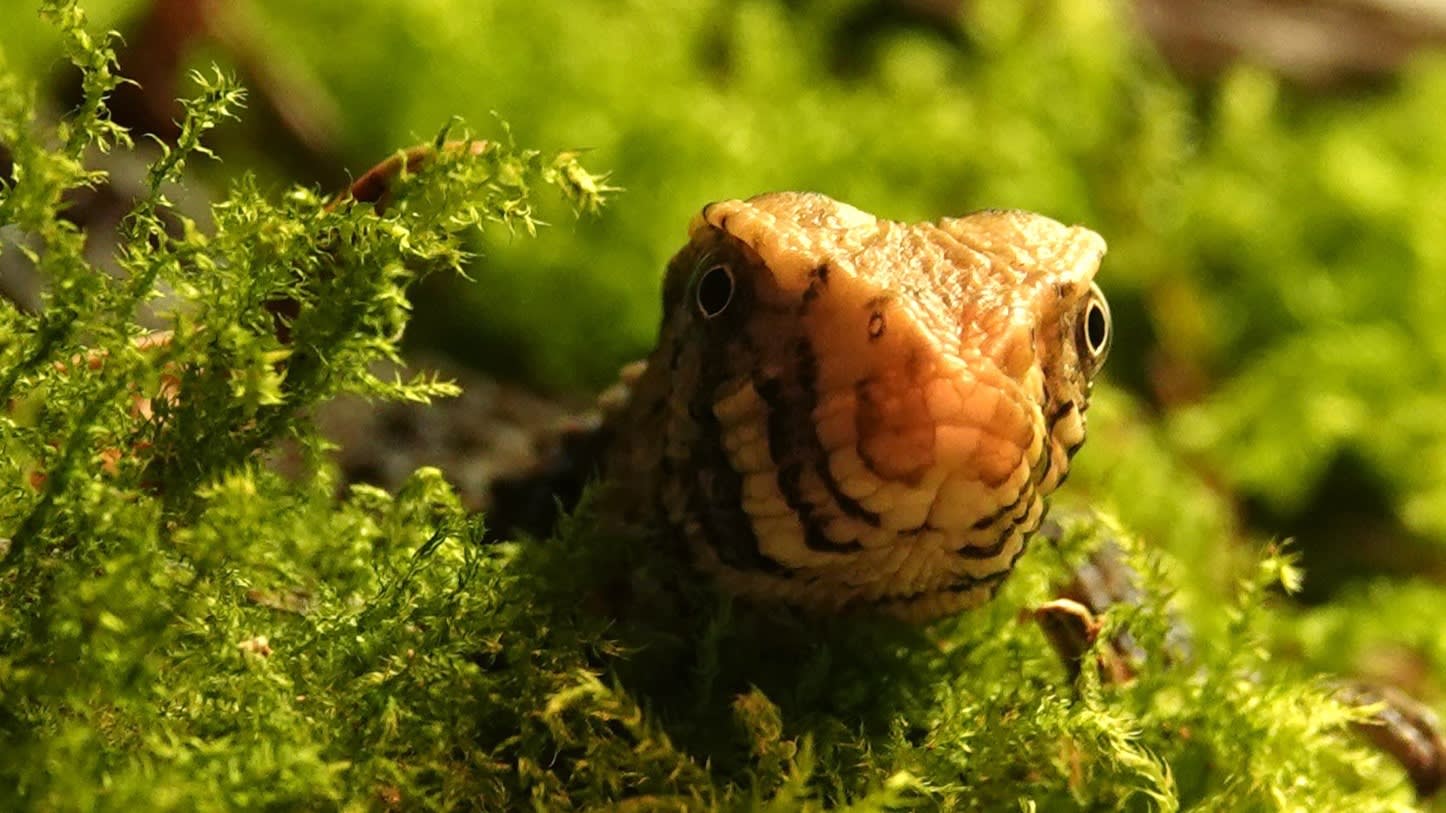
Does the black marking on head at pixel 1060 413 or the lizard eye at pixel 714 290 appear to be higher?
the lizard eye at pixel 714 290

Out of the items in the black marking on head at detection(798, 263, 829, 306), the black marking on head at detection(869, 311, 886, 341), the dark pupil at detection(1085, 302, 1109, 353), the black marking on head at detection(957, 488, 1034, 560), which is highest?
the black marking on head at detection(798, 263, 829, 306)

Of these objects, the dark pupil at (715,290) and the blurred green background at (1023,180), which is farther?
the blurred green background at (1023,180)

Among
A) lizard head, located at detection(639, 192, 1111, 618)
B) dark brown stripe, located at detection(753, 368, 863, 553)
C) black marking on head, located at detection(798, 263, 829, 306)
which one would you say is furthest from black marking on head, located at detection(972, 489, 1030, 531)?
black marking on head, located at detection(798, 263, 829, 306)

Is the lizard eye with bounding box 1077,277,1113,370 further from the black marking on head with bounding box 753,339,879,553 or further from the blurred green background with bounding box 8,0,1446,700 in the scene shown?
the blurred green background with bounding box 8,0,1446,700

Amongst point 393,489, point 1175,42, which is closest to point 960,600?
point 393,489

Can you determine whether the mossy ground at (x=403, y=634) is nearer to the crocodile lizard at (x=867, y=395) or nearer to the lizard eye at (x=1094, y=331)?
the crocodile lizard at (x=867, y=395)

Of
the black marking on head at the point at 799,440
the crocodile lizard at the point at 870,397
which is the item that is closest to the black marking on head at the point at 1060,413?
the crocodile lizard at the point at 870,397

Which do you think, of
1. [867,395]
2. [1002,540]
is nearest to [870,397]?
[867,395]
